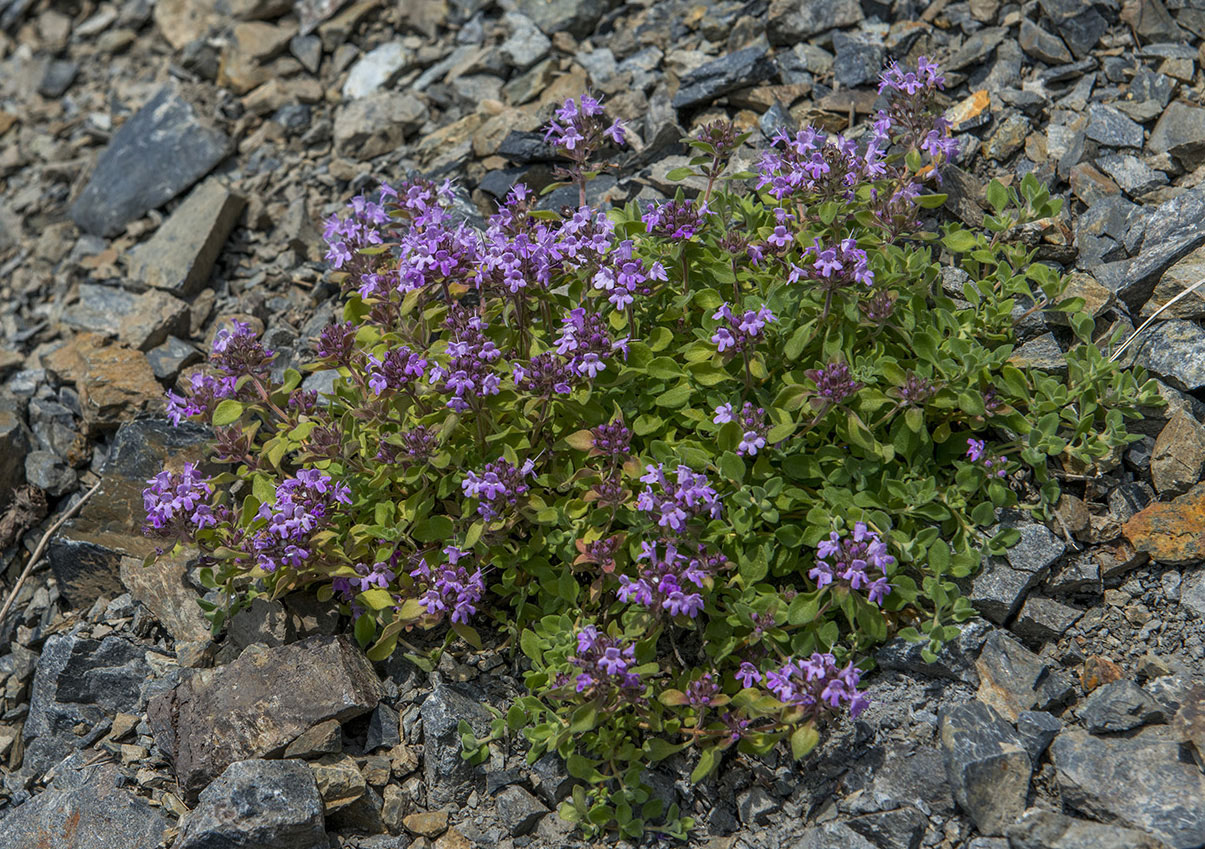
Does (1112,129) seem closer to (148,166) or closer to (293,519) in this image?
(293,519)

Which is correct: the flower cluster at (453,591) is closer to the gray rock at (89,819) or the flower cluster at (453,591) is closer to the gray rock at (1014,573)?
the gray rock at (89,819)

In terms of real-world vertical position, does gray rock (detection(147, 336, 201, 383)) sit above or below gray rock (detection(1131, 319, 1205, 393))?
above

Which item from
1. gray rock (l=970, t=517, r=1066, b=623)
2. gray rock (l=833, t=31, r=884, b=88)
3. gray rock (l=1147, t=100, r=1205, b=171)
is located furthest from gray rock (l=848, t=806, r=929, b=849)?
gray rock (l=833, t=31, r=884, b=88)

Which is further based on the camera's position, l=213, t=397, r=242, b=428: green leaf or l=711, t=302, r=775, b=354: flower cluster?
l=213, t=397, r=242, b=428: green leaf

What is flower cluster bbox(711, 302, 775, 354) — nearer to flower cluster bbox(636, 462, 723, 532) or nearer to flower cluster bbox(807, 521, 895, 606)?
flower cluster bbox(636, 462, 723, 532)

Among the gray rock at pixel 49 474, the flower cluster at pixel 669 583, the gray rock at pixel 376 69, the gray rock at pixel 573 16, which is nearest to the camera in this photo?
the flower cluster at pixel 669 583

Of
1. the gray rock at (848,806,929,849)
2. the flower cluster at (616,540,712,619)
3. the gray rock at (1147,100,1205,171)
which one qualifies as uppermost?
the gray rock at (1147,100,1205,171)

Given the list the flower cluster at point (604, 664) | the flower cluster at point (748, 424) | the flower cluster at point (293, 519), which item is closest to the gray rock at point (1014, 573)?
the flower cluster at point (748, 424)

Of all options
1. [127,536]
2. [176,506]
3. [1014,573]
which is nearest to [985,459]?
[1014,573]
